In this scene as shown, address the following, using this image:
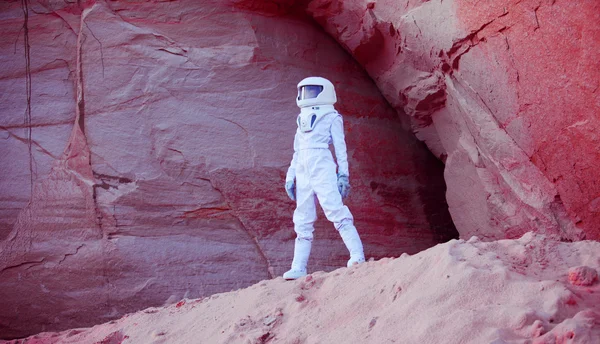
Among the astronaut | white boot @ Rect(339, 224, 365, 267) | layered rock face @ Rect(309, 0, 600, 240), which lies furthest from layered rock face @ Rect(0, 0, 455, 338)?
white boot @ Rect(339, 224, 365, 267)

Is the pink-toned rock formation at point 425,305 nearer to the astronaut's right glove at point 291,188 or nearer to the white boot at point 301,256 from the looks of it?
the white boot at point 301,256

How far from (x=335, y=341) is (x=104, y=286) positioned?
4039mm

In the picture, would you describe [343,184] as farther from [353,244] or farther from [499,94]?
[499,94]

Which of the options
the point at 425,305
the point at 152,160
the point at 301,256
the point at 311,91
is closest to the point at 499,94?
the point at 311,91

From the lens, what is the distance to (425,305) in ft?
11.5

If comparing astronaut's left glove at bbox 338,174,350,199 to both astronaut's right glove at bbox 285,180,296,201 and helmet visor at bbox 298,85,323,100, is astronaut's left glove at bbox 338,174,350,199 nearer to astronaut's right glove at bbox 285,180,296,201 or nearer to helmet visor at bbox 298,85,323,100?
astronaut's right glove at bbox 285,180,296,201

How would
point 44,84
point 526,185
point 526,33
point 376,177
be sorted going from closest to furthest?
1. point 526,33
2. point 526,185
3. point 44,84
4. point 376,177

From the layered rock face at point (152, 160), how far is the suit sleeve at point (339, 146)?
1.83 m

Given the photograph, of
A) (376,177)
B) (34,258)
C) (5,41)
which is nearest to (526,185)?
(376,177)

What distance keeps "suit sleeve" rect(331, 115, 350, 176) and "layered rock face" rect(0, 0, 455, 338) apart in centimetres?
183

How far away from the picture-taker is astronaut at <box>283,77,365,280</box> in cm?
559

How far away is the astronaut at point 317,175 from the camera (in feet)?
18.3

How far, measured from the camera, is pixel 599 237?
19.6 ft

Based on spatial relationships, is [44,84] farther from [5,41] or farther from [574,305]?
[574,305]
